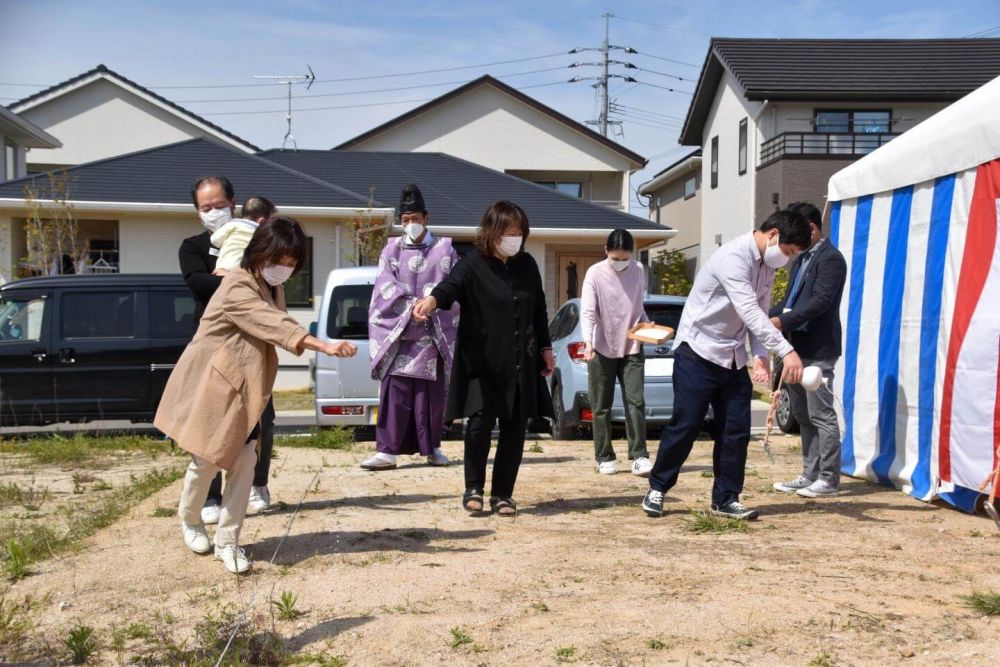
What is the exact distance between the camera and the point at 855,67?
2559cm

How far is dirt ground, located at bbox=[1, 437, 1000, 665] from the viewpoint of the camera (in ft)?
12.2

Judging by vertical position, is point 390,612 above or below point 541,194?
below

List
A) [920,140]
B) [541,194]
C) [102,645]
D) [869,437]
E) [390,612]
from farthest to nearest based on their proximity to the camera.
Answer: [541,194]
[869,437]
[920,140]
[390,612]
[102,645]

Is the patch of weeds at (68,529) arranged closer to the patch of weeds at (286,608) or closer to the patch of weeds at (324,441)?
the patch of weeds at (286,608)

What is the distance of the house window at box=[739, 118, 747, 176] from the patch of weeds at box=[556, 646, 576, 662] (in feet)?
80.1

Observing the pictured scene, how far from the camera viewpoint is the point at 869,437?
7.45 m

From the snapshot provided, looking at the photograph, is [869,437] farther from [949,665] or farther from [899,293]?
[949,665]

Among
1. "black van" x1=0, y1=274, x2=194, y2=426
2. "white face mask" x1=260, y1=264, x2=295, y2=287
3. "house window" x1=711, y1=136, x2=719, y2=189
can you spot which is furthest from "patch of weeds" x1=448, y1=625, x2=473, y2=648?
"house window" x1=711, y1=136, x2=719, y2=189

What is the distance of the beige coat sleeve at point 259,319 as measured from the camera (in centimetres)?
454

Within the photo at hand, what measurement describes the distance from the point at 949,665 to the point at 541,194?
2080cm

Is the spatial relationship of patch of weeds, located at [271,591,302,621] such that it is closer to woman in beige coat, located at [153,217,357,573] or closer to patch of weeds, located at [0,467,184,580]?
woman in beige coat, located at [153,217,357,573]

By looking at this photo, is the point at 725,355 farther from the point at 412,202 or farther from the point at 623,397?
the point at 412,202

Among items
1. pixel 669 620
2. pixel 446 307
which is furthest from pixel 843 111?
pixel 669 620

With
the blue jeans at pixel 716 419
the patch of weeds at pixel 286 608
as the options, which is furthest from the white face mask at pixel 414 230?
the patch of weeds at pixel 286 608
